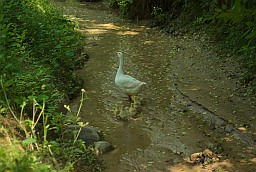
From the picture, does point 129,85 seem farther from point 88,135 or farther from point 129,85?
point 88,135

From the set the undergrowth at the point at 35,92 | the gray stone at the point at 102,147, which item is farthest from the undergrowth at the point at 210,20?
the undergrowth at the point at 35,92

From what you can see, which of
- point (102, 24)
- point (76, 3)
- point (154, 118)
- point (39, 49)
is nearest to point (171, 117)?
point (154, 118)

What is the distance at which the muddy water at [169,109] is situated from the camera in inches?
217

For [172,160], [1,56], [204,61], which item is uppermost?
[1,56]

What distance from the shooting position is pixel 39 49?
7.87 metres

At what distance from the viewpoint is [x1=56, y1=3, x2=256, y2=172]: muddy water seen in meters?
5.52

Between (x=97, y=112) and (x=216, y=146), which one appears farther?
(x=97, y=112)

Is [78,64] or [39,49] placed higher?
[39,49]

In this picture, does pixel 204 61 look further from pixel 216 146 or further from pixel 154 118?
pixel 216 146

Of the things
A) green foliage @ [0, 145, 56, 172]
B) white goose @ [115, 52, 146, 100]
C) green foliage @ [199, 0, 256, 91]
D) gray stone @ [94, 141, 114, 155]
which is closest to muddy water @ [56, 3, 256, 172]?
gray stone @ [94, 141, 114, 155]

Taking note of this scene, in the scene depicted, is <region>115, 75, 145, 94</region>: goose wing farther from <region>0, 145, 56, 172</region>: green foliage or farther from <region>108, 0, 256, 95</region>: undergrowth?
<region>0, 145, 56, 172</region>: green foliage

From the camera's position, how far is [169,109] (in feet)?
23.2

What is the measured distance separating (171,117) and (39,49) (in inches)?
120

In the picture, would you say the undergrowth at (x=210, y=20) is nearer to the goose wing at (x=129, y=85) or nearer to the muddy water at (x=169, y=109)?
the muddy water at (x=169, y=109)
